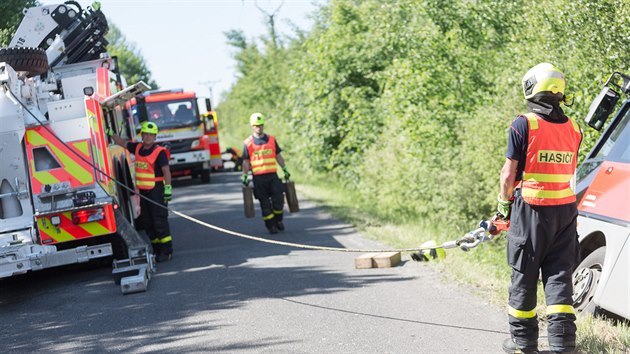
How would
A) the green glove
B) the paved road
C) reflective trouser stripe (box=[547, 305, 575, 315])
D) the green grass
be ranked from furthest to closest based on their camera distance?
the paved road → the green grass → the green glove → reflective trouser stripe (box=[547, 305, 575, 315])

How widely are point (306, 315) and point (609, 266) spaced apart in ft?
8.31

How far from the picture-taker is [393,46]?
19.0 m

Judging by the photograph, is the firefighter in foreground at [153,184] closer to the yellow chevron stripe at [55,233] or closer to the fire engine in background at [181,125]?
the yellow chevron stripe at [55,233]

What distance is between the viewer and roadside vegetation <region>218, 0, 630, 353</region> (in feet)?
32.3

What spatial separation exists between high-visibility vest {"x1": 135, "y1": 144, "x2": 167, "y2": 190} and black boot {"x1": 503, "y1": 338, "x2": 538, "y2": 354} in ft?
21.5

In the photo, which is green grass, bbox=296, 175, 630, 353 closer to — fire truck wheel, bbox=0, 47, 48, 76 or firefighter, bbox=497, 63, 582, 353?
firefighter, bbox=497, 63, 582, 353

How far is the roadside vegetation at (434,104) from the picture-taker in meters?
9.85

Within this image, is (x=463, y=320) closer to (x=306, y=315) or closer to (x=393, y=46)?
(x=306, y=315)

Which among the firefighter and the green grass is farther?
the green grass

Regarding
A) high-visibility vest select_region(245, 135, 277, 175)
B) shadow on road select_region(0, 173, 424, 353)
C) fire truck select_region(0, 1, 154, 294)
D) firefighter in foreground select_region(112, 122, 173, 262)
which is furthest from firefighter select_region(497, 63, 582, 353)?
high-visibility vest select_region(245, 135, 277, 175)

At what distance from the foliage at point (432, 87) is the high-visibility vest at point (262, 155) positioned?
2871 mm

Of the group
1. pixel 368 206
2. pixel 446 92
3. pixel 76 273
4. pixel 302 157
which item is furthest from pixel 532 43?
pixel 302 157

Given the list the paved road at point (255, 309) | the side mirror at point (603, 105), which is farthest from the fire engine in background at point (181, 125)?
the side mirror at point (603, 105)

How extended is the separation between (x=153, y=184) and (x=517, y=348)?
6.70 meters
